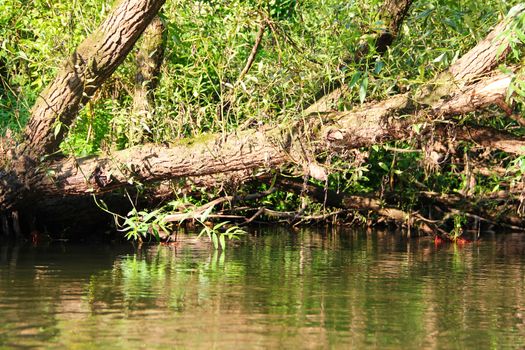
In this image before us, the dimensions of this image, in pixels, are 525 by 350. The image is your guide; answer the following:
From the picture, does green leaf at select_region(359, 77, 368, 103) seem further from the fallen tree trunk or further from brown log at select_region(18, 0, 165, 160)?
brown log at select_region(18, 0, 165, 160)

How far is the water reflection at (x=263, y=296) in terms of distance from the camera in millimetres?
6562

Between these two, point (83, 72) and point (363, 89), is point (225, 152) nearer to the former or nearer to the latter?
point (83, 72)

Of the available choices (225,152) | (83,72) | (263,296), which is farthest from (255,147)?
(263,296)

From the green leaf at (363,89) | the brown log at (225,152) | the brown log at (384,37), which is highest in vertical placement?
the brown log at (384,37)

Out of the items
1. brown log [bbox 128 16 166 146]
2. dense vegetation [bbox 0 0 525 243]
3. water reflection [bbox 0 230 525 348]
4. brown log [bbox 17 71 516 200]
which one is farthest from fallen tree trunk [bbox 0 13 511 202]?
brown log [bbox 128 16 166 146]

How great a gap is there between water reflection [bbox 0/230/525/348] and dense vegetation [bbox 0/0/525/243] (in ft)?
2.48

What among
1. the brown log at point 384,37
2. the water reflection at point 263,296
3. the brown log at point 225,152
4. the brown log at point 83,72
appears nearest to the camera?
the water reflection at point 263,296

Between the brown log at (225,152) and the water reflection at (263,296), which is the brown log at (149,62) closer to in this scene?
the brown log at (225,152)

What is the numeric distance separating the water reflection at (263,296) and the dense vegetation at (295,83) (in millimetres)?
754

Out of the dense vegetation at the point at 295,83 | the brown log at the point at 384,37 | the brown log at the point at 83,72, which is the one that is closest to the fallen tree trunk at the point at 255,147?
the dense vegetation at the point at 295,83

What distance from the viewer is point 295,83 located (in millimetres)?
10758

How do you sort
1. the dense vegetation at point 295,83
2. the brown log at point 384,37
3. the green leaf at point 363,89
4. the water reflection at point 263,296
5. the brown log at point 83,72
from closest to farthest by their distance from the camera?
the water reflection at point 263,296 < the green leaf at point 363,89 < the dense vegetation at point 295,83 < the brown log at point 83,72 < the brown log at point 384,37

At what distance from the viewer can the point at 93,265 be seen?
10.3 m

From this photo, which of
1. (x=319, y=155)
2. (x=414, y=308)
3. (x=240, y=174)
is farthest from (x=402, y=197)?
(x=414, y=308)
